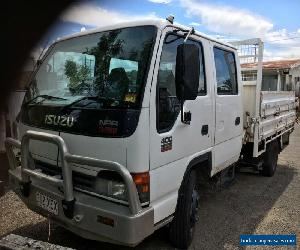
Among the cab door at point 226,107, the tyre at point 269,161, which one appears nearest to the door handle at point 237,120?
the cab door at point 226,107

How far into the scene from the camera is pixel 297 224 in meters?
4.56

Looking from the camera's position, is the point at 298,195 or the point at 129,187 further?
the point at 298,195

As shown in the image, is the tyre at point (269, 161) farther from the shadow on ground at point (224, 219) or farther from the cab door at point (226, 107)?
the cab door at point (226, 107)

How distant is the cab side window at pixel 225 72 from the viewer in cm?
430

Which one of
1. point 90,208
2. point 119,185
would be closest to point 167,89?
point 119,185

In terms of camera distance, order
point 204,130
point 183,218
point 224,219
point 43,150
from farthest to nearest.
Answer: point 224,219
point 204,130
point 183,218
point 43,150

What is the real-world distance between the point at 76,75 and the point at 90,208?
4.15 ft

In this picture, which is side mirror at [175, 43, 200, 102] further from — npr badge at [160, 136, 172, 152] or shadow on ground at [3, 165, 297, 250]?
shadow on ground at [3, 165, 297, 250]

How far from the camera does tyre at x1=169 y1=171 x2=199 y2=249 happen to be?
3.60m

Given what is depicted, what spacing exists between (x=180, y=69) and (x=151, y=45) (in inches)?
12.8

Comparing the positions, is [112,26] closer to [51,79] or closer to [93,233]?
[51,79]

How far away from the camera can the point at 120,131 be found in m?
2.86

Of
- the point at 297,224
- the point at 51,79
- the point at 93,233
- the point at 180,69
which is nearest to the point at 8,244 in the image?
the point at 93,233

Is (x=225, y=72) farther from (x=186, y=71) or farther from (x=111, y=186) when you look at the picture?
(x=111, y=186)
